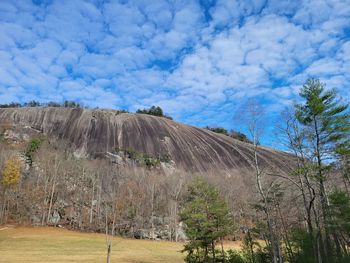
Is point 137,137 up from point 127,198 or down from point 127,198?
up

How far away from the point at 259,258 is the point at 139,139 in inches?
2449

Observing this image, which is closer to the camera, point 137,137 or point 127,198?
point 127,198

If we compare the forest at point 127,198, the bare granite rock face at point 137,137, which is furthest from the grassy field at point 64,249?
the bare granite rock face at point 137,137

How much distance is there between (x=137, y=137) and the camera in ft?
278

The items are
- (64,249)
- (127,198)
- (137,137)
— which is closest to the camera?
(64,249)

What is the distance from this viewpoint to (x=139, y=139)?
3322 inches

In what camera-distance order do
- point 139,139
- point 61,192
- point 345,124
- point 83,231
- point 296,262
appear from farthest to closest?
point 139,139, point 61,192, point 83,231, point 296,262, point 345,124

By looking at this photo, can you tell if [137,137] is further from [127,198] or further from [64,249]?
[64,249]

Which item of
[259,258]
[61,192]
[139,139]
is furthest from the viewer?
[139,139]

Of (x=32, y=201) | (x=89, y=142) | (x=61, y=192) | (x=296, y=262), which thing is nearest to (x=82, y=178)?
(x=61, y=192)

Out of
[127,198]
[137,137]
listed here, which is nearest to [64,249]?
[127,198]

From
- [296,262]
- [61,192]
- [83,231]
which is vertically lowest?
[296,262]

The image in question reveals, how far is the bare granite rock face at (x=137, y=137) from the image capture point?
265ft

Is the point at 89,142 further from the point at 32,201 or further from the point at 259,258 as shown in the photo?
the point at 259,258
